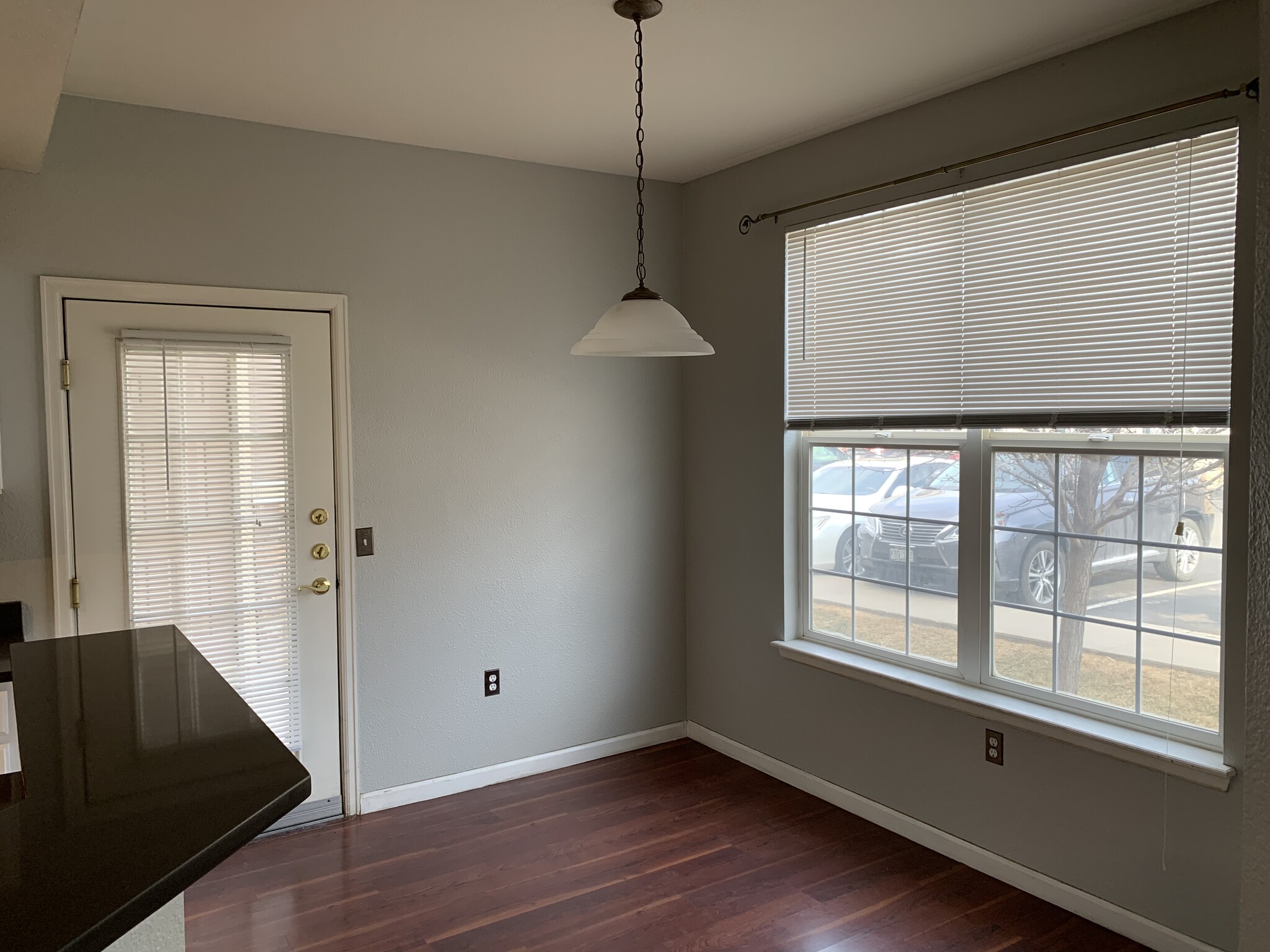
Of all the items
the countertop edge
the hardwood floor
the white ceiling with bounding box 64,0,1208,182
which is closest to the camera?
the countertop edge

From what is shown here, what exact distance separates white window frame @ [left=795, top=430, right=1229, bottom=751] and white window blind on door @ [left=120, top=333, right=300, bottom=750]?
84.2 inches

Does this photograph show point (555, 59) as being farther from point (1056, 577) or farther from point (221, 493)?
point (1056, 577)

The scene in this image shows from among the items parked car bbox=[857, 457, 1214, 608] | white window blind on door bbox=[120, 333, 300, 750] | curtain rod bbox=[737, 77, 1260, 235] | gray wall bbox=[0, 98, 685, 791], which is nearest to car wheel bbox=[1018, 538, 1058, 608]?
parked car bbox=[857, 457, 1214, 608]

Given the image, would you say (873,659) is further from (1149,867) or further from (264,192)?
(264,192)

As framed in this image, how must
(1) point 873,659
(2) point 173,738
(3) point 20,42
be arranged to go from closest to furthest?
(2) point 173,738
(3) point 20,42
(1) point 873,659

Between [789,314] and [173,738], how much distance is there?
3.01m

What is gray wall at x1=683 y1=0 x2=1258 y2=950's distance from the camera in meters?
2.51

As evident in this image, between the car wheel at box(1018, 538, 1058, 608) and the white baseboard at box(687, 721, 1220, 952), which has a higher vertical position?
the car wheel at box(1018, 538, 1058, 608)

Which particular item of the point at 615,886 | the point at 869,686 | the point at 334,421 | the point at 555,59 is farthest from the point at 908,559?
the point at 334,421

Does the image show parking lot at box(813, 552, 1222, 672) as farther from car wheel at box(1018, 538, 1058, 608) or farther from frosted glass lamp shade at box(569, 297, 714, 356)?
frosted glass lamp shade at box(569, 297, 714, 356)

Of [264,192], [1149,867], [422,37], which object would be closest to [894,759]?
[1149,867]

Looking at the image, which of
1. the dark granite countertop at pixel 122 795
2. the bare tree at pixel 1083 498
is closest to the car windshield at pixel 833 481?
the bare tree at pixel 1083 498

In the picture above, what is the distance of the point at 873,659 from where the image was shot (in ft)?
11.6

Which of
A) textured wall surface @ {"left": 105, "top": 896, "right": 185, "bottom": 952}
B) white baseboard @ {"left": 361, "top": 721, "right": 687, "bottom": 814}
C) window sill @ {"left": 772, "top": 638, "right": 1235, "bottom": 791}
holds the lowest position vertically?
white baseboard @ {"left": 361, "top": 721, "right": 687, "bottom": 814}
